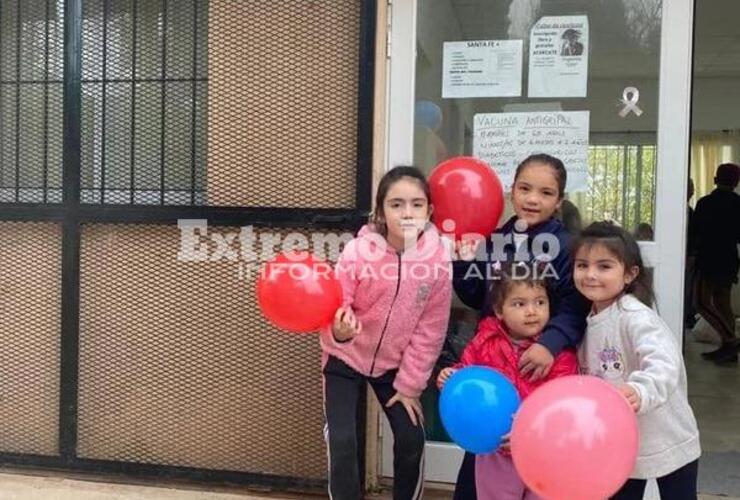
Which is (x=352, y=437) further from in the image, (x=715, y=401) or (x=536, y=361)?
(x=715, y=401)

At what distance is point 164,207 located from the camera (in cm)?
335

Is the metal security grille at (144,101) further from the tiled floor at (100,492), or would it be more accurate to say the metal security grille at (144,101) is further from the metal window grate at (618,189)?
the metal window grate at (618,189)

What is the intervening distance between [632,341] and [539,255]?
397mm

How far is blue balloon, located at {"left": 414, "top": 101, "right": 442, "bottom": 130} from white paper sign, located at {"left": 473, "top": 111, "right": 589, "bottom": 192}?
159 mm

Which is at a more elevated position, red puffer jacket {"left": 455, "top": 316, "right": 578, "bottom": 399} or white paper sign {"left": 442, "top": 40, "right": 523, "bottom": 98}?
white paper sign {"left": 442, "top": 40, "right": 523, "bottom": 98}

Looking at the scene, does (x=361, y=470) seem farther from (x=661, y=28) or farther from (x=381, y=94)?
(x=661, y=28)

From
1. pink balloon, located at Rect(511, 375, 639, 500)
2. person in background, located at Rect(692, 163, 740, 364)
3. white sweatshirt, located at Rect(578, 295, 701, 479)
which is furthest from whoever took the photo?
person in background, located at Rect(692, 163, 740, 364)

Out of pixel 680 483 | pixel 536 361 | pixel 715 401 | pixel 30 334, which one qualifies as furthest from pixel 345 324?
pixel 715 401

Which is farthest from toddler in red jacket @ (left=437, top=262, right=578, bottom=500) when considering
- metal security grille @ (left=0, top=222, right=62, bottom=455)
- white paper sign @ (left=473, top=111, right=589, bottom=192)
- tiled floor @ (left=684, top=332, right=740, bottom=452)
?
tiled floor @ (left=684, top=332, right=740, bottom=452)

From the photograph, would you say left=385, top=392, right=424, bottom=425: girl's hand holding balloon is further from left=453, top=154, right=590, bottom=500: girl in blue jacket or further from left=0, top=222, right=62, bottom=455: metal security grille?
left=0, top=222, right=62, bottom=455: metal security grille

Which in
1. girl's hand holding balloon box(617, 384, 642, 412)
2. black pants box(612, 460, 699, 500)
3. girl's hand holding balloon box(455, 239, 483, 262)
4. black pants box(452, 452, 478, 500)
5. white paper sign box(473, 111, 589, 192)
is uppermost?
white paper sign box(473, 111, 589, 192)

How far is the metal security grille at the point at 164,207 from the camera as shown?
10.7 ft

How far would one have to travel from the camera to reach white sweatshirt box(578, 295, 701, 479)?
213cm

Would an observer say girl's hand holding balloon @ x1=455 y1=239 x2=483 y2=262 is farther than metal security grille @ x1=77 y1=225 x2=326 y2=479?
No
